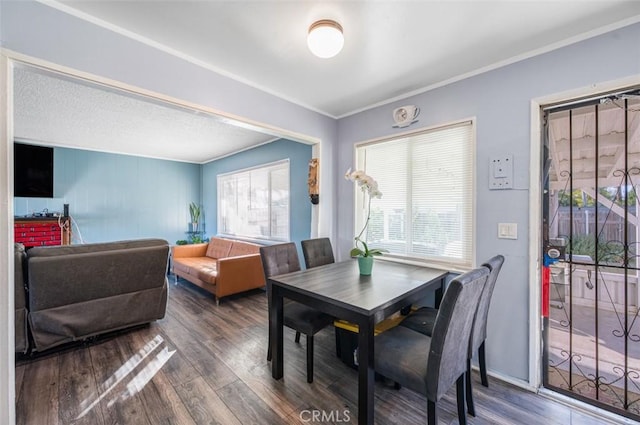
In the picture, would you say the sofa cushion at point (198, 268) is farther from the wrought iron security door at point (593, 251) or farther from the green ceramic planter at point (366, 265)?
the wrought iron security door at point (593, 251)

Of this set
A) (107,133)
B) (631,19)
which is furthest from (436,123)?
(107,133)

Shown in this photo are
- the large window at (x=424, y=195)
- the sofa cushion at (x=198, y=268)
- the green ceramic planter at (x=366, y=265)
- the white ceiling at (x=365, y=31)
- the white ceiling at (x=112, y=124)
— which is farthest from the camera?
the sofa cushion at (x=198, y=268)

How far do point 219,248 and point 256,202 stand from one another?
3.84 ft

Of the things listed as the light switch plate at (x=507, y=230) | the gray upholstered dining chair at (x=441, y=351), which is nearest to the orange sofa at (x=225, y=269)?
the gray upholstered dining chair at (x=441, y=351)

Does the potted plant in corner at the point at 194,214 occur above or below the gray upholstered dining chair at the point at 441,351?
above

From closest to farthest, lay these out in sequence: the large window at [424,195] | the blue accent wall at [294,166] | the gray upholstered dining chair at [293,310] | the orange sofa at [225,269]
Result: the gray upholstered dining chair at [293,310]
the large window at [424,195]
the orange sofa at [225,269]
the blue accent wall at [294,166]

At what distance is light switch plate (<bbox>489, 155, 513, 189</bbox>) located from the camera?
2025 millimetres

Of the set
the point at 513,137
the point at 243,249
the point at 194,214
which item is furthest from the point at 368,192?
the point at 194,214

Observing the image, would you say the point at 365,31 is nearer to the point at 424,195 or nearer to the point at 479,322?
the point at 424,195

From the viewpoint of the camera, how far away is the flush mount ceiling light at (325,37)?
63.3 inches

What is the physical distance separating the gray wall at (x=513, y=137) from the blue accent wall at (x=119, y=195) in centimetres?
595

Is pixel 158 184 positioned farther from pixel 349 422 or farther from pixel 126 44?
pixel 349 422

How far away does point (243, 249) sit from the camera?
448 cm

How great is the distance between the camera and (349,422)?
159 cm
